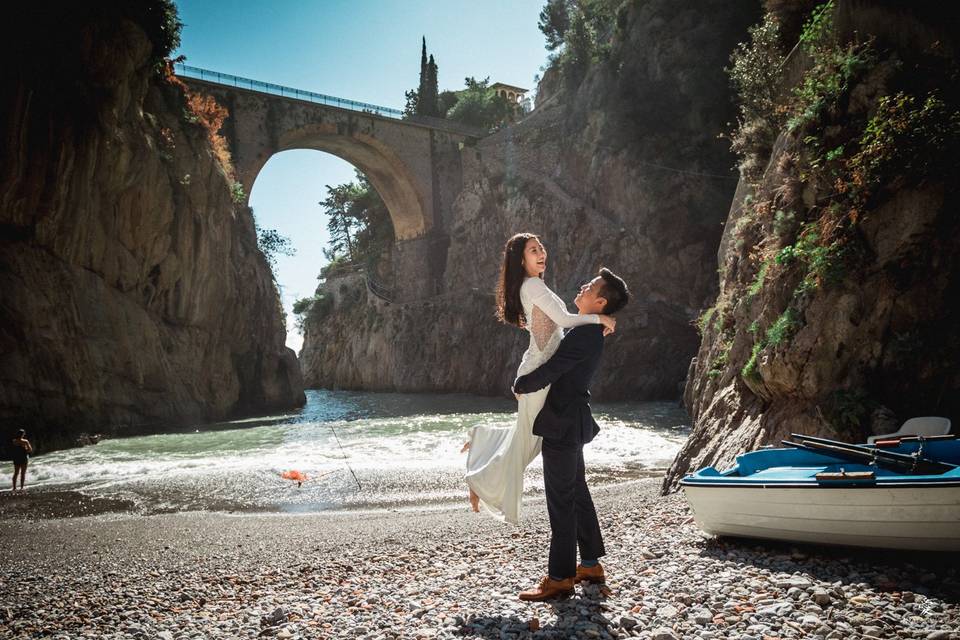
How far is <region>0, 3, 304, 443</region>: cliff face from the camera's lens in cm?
1662

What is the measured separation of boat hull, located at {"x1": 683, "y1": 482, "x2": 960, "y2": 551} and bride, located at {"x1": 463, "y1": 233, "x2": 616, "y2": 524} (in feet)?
6.26

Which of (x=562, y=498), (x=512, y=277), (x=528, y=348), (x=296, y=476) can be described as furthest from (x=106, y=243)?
(x=562, y=498)

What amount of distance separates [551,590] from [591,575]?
1.26 ft

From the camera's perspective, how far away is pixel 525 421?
392 cm

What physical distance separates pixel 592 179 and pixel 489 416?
60.3 feet

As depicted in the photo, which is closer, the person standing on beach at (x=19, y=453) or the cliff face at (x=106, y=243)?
the person standing on beach at (x=19, y=453)

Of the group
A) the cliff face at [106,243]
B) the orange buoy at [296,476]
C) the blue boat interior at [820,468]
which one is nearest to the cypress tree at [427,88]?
the cliff face at [106,243]

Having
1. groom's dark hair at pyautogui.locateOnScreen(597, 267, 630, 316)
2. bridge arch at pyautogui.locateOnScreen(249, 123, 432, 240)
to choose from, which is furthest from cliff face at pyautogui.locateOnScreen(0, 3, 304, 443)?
groom's dark hair at pyautogui.locateOnScreen(597, 267, 630, 316)

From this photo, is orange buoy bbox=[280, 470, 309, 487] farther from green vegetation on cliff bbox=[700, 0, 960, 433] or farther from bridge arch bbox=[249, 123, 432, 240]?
bridge arch bbox=[249, 123, 432, 240]

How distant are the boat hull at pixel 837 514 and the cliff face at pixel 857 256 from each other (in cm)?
201

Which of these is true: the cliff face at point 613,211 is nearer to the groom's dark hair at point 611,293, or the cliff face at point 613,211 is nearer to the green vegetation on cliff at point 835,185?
the green vegetation on cliff at point 835,185

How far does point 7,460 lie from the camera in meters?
14.7

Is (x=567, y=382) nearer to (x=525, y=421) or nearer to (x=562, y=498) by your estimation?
(x=525, y=421)

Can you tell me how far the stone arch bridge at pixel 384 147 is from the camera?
1369 inches
